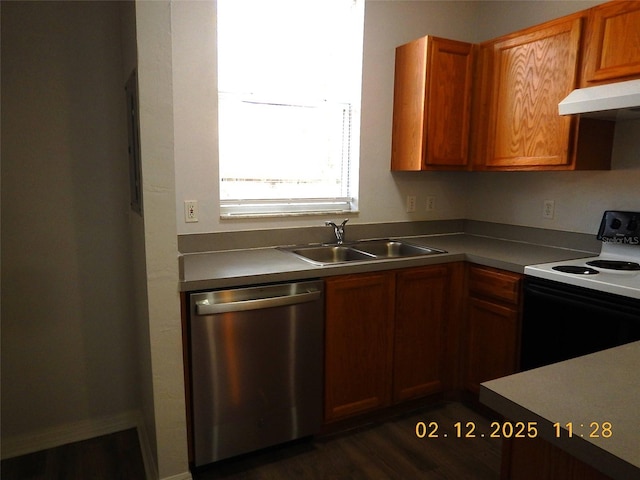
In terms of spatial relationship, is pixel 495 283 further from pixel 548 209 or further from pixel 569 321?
pixel 548 209

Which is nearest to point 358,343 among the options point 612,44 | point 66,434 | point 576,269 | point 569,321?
point 569,321

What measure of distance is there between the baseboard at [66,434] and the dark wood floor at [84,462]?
3cm

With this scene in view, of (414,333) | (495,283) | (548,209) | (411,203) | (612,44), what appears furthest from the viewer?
(411,203)

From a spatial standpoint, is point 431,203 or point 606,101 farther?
point 431,203

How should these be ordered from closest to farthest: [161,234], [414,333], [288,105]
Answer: [161,234] → [414,333] → [288,105]

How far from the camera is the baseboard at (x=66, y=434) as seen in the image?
7.10ft

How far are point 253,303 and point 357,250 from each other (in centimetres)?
93

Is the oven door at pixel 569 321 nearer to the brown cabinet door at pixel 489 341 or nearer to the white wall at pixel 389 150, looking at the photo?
the brown cabinet door at pixel 489 341

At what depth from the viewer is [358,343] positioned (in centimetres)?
229

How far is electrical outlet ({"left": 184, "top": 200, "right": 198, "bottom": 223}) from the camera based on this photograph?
7.79ft

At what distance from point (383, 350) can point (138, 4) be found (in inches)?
74.1

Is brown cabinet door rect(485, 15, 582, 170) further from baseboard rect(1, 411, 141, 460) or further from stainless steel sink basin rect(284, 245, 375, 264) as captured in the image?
baseboard rect(1, 411, 141, 460)

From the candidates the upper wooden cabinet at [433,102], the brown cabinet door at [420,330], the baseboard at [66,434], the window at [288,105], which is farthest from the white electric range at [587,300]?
the baseboard at [66,434]

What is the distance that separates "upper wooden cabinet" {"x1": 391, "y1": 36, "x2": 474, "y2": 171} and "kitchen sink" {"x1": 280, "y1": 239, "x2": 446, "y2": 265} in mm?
488
